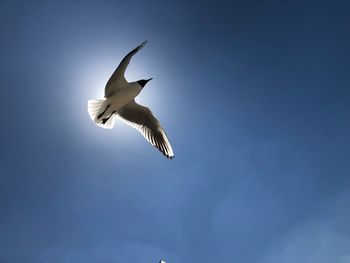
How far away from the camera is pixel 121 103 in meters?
9.18

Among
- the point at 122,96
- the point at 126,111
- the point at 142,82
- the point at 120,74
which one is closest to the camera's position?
the point at 120,74

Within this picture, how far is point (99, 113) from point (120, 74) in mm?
1292

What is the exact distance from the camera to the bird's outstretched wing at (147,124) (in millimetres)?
9688

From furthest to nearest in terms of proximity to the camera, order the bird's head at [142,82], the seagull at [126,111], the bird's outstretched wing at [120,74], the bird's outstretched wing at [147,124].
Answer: the bird's outstretched wing at [147,124]
the bird's head at [142,82]
the seagull at [126,111]
the bird's outstretched wing at [120,74]

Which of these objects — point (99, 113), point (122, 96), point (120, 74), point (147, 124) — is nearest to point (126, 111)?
point (147, 124)

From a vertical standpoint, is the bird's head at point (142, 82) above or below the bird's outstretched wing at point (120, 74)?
above

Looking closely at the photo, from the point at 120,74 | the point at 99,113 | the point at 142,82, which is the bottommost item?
the point at 99,113

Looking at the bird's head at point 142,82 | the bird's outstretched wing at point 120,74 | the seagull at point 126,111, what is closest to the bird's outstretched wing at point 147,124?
the seagull at point 126,111

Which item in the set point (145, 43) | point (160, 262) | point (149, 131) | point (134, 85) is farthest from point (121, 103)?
point (160, 262)

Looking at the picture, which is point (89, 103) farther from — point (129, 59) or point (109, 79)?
point (129, 59)

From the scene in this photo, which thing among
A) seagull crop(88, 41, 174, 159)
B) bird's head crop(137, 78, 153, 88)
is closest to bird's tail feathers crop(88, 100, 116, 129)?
seagull crop(88, 41, 174, 159)

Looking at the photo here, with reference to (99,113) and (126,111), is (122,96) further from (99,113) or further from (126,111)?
(126,111)

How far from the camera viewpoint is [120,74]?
8.46 metres

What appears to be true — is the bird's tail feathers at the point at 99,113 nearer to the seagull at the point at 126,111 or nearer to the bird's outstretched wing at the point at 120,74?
the seagull at the point at 126,111
